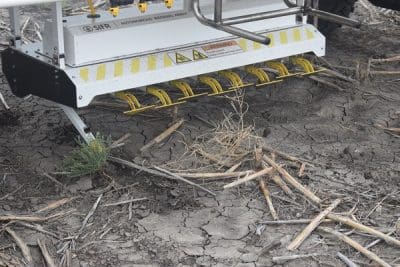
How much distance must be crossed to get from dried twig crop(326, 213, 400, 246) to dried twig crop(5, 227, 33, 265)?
142cm

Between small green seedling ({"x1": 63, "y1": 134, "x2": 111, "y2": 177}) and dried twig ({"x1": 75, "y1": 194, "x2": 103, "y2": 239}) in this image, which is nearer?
dried twig ({"x1": 75, "y1": 194, "x2": 103, "y2": 239})

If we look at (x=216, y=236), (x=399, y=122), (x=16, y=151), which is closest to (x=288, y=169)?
(x=216, y=236)

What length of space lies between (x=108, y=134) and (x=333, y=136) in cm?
139

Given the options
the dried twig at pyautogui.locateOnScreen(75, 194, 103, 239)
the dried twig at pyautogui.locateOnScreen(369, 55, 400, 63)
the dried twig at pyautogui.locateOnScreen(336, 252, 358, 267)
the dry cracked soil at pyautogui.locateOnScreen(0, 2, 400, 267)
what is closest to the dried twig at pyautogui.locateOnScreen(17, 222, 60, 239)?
the dry cracked soil at pyautogui.locateOnScreen(0, 2, 400, 267)

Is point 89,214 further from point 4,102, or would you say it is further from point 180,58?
point 4,102

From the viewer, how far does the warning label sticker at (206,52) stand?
14.3 ft

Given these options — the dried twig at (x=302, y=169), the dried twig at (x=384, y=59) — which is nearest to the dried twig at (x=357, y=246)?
the dried twig at (x=302, y=169)

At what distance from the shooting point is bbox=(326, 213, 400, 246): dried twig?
3295 millimetres

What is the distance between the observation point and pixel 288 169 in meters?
4.00

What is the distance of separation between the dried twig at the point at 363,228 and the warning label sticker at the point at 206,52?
140 cm

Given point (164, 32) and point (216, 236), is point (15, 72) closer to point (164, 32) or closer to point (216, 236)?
point (164, 32)

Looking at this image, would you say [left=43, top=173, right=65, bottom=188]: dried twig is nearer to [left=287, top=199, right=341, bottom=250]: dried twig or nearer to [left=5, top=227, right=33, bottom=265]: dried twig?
[left=5, top=227, right=33, bottom=265]: dried twig

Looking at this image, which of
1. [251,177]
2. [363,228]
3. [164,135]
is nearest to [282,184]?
[251,177]

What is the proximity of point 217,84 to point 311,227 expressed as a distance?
4.47ft
